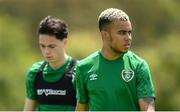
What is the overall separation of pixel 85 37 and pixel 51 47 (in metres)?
14.9

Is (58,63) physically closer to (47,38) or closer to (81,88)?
(47,38)

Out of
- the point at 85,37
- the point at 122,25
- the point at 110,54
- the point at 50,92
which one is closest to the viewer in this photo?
the point at 122,25

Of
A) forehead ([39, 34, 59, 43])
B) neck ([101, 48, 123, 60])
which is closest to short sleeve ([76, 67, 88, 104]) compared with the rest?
neck ([101, 48, 123, 60])

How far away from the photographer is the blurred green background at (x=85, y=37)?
69.6 feet

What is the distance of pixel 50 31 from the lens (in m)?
9.05

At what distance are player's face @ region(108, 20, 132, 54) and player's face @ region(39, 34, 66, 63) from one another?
4.67ft

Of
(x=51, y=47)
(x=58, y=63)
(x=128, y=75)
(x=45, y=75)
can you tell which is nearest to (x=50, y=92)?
(x=45, y=75)

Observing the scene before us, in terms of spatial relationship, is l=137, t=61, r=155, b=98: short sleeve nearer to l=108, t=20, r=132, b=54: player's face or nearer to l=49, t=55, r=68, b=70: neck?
l=108, t=20, r=132, b=54: player's face

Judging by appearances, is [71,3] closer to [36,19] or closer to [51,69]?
[36,19]

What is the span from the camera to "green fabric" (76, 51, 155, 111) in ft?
24.9

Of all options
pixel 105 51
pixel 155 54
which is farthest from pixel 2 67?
pixel 105 51

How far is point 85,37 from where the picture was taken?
23797 millimetres

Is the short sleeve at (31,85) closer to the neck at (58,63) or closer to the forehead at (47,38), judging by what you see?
the neck at (58,63)

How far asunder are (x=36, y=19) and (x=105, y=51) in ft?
61.0
